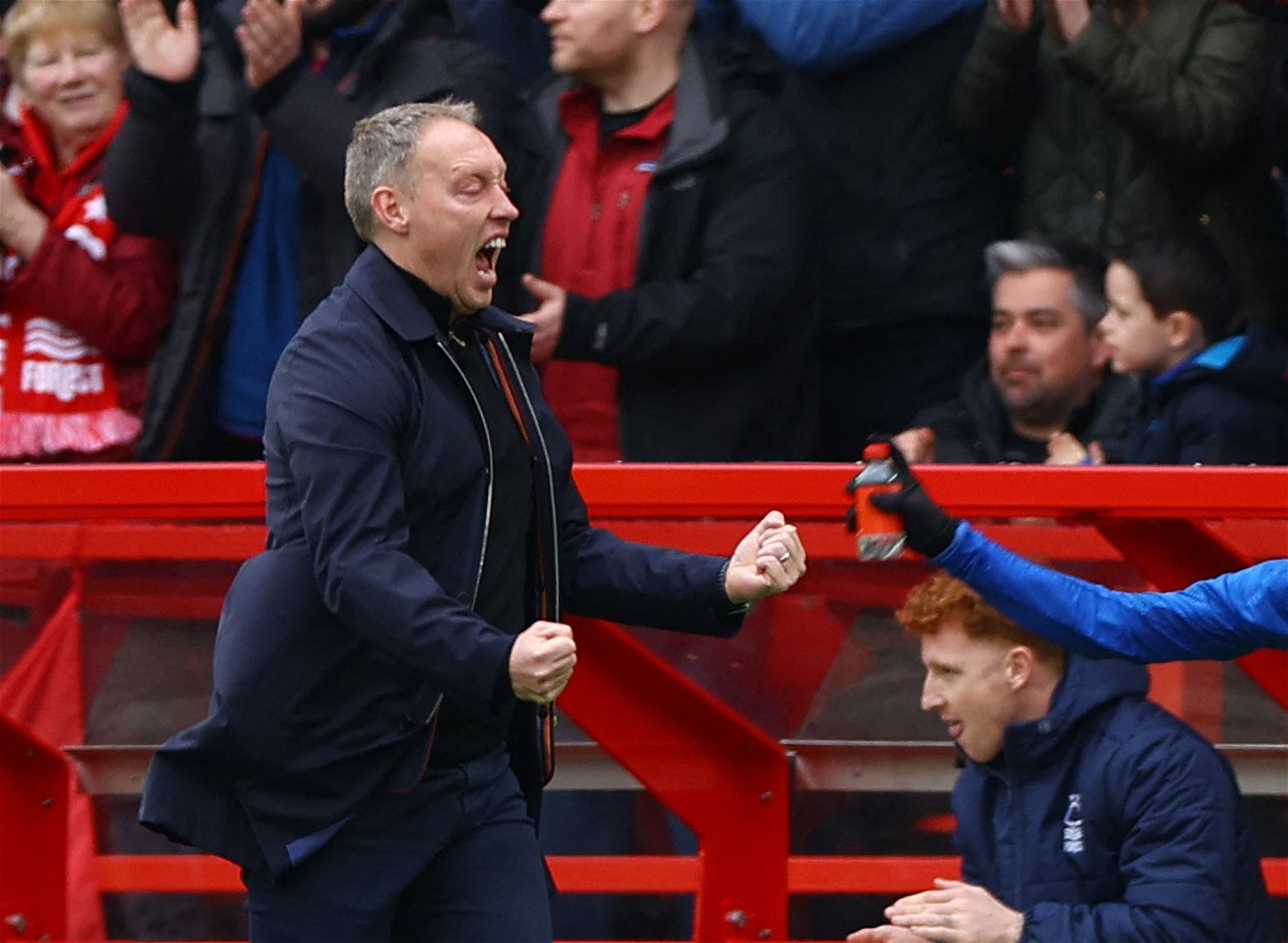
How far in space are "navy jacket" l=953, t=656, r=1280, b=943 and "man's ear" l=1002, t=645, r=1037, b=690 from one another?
0.06m

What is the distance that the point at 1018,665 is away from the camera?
3.48 metres

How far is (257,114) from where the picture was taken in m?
4.59

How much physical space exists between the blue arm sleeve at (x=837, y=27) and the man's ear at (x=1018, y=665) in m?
1.60

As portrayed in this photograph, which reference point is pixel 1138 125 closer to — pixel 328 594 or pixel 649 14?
pixel 649 14

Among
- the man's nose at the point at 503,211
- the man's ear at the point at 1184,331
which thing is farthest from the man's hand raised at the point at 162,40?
the man's ear at the point at 1184,331

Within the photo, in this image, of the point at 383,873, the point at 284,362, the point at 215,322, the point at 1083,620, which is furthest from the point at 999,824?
the point at 215,322

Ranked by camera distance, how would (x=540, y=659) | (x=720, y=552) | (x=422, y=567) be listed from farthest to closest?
(x=720, y=552)
(x=422, y=567)
(x=540, y=659)

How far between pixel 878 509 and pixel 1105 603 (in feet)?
1.19

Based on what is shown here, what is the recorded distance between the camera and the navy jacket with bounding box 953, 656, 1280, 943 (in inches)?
128

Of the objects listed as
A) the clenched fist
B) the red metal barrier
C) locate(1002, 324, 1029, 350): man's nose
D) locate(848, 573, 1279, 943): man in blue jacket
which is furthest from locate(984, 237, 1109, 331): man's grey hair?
the clenched fist

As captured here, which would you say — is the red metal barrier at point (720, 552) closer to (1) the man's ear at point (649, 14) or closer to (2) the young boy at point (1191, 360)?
(2) the young boy at point (1191, 360)

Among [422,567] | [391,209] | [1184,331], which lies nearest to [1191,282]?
[1184,331]

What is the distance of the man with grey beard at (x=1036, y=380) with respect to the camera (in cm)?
439

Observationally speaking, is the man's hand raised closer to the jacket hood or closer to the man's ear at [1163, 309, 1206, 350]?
the man's ear at [1163, 309, 1206, 350]
